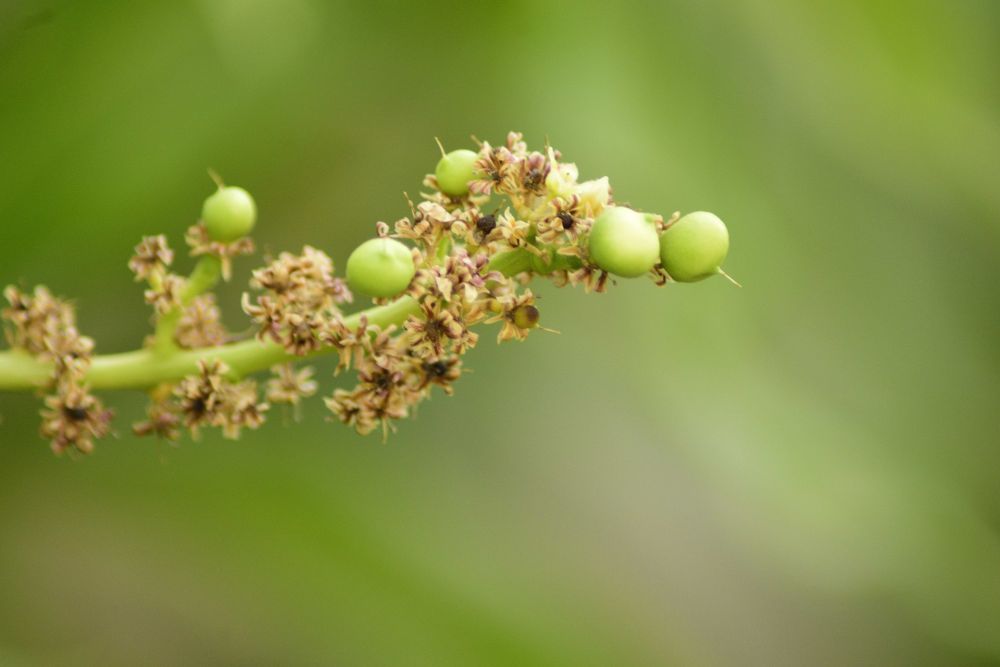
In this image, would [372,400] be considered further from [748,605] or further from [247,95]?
[748,605]

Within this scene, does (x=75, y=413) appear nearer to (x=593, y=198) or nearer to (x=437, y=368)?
(x=437, y=368)

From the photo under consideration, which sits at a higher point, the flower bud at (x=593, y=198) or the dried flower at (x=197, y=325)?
the flower bud at (x=593, y=198)

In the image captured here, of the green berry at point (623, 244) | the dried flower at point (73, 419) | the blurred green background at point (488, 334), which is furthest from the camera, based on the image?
the blurred green background at point (488, 334)

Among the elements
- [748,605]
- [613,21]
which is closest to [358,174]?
[613,21]

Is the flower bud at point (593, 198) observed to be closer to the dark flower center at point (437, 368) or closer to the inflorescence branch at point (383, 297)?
the inflorescence branch at point (383, 297)

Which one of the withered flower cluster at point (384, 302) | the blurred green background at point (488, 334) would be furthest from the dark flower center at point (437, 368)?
the blurred green background at point (488, 334)

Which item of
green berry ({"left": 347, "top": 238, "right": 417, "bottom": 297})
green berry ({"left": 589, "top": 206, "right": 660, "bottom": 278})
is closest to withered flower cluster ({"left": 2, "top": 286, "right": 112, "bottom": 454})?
green berry ({"left": 347, "top": 238, "right": 417, "bottom": 297})

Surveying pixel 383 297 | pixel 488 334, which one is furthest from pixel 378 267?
pixel 488 334
